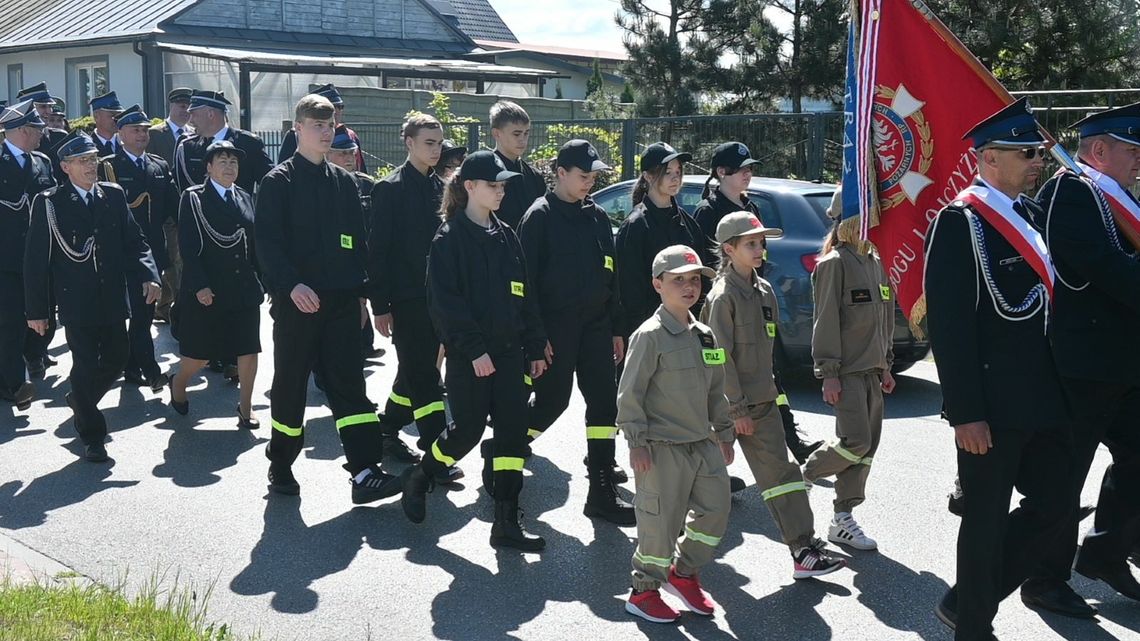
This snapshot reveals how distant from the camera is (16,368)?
9703 millimetres

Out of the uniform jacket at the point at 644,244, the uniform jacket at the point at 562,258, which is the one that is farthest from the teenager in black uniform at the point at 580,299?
the uniform jacket at the point at 644,244

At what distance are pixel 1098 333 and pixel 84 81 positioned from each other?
35764mm

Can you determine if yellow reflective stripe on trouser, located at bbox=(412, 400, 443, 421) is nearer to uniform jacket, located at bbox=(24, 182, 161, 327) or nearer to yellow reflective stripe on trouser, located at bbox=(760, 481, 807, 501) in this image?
uniform jacket, located at bbox=(24, 182, 161, 327)

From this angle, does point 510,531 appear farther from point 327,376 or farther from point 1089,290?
point 1089,290

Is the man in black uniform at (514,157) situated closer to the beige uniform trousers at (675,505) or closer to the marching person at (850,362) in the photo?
the marching person at (850,362)

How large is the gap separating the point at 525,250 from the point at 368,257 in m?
1.14

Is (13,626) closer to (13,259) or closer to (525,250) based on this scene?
(525,250)

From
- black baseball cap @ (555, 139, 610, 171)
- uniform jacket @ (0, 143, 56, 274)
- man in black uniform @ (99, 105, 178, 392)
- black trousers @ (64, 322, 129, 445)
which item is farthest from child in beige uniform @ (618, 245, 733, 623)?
man in black uniform @ (99, 105, 178, 392)

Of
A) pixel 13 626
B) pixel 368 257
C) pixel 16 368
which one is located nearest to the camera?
pixel 13 626

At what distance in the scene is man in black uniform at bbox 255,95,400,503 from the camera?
23.0 feet

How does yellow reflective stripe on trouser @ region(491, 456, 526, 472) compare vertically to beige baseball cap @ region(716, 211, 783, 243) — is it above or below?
below

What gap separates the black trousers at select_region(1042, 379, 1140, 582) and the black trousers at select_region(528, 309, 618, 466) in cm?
234

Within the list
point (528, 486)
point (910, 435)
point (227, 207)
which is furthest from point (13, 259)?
Result: point (910, 435)

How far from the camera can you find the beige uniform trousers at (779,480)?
230 inches
